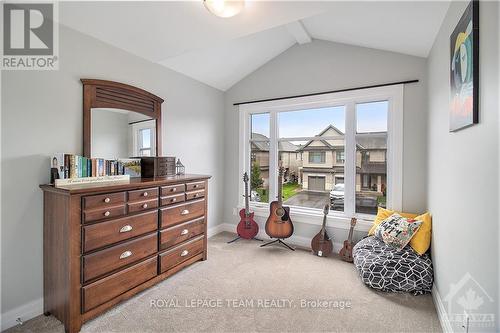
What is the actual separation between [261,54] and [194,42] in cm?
129

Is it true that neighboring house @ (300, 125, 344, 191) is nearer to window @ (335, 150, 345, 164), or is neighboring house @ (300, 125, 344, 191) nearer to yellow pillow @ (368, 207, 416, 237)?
window @ (335, 150, 345, 164)

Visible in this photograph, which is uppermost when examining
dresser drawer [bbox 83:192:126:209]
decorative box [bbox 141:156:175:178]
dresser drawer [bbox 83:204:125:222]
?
decorative box [bbox 141:156:175:178]

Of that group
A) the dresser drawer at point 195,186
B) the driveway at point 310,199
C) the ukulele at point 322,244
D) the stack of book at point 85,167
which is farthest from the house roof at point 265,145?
the stack of book at point 85,167

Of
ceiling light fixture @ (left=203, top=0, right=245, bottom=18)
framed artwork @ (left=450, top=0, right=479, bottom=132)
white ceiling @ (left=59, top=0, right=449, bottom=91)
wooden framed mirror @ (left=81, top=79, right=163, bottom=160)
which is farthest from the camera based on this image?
wooden framed mirror @ (left=81, top=79, right=163, bottom=160)

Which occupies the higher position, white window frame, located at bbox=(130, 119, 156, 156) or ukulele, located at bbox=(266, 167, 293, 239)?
white window frame, located at bbox=(130, 119, 156, 156)

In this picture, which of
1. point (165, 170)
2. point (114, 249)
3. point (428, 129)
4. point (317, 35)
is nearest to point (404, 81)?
point (428, 129)

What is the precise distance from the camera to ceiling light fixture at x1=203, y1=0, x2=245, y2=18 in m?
1.63

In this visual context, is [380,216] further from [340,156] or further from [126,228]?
[126,228]

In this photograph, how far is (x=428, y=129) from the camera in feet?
8.21

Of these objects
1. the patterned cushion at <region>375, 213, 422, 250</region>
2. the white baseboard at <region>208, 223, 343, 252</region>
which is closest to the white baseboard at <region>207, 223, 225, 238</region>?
the white baseboard at <region>208, 223, 343, 252</region>

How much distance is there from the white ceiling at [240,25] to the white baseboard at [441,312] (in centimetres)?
Result: 224

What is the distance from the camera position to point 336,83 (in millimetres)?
3115

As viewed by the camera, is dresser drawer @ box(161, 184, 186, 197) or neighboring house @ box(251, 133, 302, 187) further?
neighboring house @ box(251, 133, 302, 187)

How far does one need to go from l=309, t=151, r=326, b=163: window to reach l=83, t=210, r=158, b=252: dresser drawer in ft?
7.38
